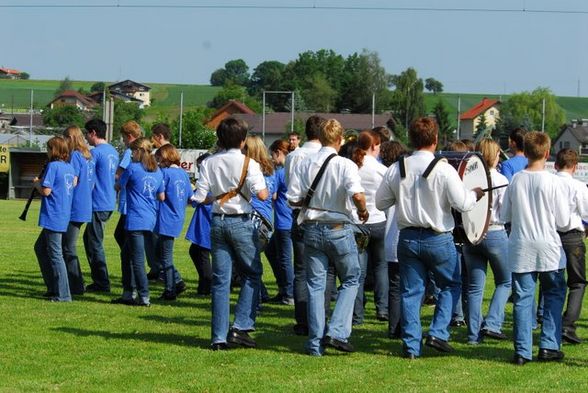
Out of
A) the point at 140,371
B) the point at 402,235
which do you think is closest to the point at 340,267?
the point at 402,235

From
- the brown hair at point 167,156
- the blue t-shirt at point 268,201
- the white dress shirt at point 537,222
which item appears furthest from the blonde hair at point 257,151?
the white dress shirt at point 537,222

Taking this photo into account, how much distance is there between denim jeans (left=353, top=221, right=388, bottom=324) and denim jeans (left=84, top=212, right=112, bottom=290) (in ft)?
12.6

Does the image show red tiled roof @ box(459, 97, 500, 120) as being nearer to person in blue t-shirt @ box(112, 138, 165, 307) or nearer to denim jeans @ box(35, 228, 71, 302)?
denim jeans @ box(35, 228, 71, 302)

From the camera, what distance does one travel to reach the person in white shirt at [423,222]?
9242mm

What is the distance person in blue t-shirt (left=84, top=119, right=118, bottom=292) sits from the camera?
545 inches

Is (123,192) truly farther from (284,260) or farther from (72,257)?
(284,260)

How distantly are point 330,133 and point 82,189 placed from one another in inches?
191

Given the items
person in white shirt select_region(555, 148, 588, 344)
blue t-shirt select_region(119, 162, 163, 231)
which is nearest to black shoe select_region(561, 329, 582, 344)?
person in white shirt select_region(555, 148, 588, 344)

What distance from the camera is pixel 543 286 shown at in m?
9.62

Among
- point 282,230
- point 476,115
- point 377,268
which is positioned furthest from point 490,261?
point 476,115

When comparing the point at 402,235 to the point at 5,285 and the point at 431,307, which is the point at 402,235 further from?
the point at 5,285

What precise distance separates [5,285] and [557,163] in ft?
25.1

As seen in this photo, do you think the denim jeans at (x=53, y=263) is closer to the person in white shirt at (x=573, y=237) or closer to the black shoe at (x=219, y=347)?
the black shoe at (x=219, y=347)

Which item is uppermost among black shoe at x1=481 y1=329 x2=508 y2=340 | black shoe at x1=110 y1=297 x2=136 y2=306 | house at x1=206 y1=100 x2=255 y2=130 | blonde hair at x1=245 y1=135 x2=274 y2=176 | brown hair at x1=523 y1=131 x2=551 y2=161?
house at x1=206 y1=100 x2=255 y2=130
